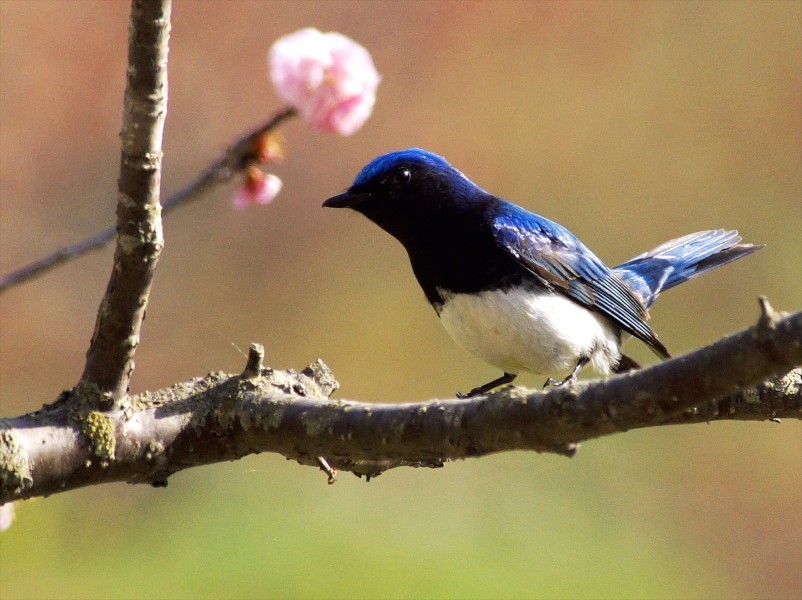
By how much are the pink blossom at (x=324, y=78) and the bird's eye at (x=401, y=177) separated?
1.75m

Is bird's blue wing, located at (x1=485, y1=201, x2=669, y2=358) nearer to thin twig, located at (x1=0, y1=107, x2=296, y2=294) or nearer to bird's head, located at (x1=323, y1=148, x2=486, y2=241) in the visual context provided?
bird's head, located at (x1=323, y1=148, x2=486, y2=241)

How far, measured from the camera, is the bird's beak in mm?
3746

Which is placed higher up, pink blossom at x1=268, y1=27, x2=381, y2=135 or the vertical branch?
pink blossom at x1=268, y1=27, x2=381, y2=135

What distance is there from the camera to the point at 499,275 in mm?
3604

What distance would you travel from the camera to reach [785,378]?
2.55 meters

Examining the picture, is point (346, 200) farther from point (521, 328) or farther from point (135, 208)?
point (135, 208)

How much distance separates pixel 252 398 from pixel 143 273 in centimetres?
47

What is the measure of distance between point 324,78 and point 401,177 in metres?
1.93

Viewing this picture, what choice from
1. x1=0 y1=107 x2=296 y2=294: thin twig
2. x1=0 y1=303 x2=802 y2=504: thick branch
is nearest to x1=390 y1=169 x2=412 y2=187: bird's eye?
x1=0 y1=303 x2=802 y2=504: thick branch

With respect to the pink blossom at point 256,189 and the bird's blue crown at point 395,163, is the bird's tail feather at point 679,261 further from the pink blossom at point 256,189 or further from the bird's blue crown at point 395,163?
the pink blossom at point 256,189

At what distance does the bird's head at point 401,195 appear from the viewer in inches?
150

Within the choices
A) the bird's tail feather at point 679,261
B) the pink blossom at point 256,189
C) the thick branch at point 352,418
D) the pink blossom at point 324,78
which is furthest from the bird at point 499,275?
the pink blossom at point 324,78

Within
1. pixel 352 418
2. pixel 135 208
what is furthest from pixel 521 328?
pixel 135 208

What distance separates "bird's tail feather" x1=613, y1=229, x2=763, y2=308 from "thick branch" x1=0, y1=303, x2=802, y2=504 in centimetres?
201
